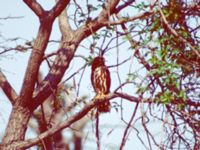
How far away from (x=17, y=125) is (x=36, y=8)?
1523 mm

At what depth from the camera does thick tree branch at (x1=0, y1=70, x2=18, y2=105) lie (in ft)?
19.0

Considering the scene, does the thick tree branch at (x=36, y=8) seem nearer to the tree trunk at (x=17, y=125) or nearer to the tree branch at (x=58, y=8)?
the tree branch at (x=58, y=8)

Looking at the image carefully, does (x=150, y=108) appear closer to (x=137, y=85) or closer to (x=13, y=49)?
(x=137, y=85)

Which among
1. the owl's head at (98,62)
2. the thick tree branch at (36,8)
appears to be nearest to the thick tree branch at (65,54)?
the owl's head at (98,62)

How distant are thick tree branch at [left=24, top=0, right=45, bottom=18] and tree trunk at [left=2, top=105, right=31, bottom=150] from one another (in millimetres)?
1222

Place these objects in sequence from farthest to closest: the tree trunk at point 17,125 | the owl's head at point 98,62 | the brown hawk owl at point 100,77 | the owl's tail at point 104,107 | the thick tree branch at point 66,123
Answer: the owl's head at point 98,62
the brown hawk owl at point 100,77
the tree trunk at point 17,125
the owl's tail at point 104,107
the thick tree branch at point 66,123

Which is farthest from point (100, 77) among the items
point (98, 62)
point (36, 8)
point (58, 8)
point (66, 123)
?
point (36, 8)

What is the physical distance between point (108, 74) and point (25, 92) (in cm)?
114

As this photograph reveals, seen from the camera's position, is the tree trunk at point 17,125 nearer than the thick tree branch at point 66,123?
No

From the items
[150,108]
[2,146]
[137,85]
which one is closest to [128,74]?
[137,85]

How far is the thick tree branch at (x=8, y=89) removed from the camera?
5805 millimetres

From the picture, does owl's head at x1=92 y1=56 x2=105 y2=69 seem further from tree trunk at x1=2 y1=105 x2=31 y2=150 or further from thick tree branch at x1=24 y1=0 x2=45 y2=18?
tree trunk at x1=2 y1=105 x2=31 y2=150

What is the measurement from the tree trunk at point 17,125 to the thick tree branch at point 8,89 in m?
0.13

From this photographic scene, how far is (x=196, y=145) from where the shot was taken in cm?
432
